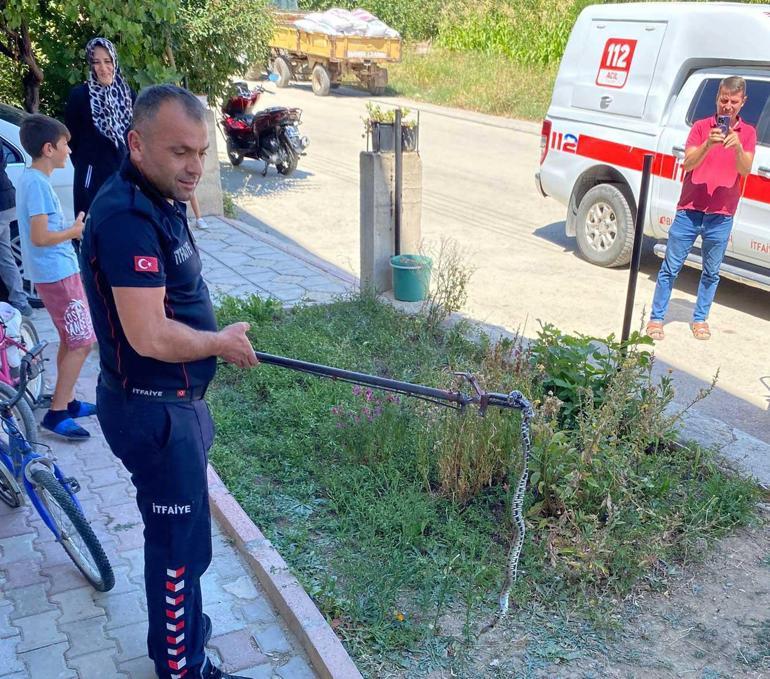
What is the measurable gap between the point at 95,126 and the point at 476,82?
18.2m

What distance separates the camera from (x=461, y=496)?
3959 mm

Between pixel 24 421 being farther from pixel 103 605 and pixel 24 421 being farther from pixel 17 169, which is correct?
pixel 17 169

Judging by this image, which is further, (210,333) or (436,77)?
(436,77)

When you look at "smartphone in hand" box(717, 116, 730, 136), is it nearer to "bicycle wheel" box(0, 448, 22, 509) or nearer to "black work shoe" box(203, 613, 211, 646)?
"black work shoe" box(203, 613, 211, 646)

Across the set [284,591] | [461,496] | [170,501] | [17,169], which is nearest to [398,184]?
[17,169]

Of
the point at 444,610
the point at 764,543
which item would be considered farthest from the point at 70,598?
the point at 764,543

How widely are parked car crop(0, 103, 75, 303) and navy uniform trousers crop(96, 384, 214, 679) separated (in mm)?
4621

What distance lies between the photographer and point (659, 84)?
7773mm

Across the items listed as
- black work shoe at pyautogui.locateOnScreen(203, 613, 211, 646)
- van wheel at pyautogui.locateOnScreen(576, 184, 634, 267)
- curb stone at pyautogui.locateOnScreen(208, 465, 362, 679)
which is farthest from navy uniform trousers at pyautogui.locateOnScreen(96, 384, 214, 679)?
van wheel at pyautogui.locateOnScreen(576, 184, 634, 267)

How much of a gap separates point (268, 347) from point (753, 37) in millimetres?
4929

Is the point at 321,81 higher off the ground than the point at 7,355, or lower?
lower

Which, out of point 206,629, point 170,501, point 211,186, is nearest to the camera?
point 170,501

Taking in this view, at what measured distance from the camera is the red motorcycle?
1276 cm

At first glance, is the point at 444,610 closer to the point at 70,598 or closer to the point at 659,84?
the point at 70,598
